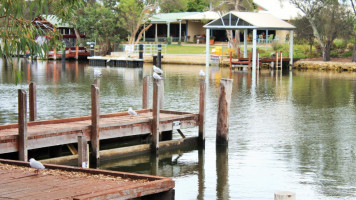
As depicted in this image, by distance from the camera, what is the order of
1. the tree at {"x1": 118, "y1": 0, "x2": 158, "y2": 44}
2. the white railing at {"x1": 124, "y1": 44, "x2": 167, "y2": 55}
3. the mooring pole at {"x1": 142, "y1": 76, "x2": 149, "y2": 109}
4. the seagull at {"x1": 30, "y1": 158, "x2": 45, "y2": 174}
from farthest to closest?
1. the tree at {"x1": 118, "y1": 0, "x2": 158, "y2": 44}
2. the white railing at {"x1": 124, "y1": 44, "x2": 167, "y2": 55}
3. the mooring pole at {"x1": 142, "y1": 76, "x2": 149, "y2": 109}
4. the seagull at {"x1": 30, "y1": 158, "x2": 45, "y2": 174}

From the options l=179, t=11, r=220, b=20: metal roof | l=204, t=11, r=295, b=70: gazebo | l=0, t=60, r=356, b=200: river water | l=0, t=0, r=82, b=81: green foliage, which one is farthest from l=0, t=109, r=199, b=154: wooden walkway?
l=179, t=11, r=220, b=20: metal roof

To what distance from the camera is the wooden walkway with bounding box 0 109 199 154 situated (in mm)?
14484

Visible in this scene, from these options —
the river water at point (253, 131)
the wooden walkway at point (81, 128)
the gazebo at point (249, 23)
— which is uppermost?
the gazebo at point (249, 23)

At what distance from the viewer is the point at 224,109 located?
18016 mm

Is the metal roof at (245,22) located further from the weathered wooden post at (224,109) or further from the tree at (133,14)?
the weathered wooden post at (224,109)

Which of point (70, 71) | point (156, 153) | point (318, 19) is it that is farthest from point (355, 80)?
point (156, 153)

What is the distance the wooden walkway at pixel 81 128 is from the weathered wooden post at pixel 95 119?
0.47 ft

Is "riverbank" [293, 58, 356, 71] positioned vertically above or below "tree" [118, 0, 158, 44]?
below

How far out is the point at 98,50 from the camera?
221 feet

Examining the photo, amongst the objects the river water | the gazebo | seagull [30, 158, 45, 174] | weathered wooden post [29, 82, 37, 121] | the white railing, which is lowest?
the river water

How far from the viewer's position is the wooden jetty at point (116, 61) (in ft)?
184

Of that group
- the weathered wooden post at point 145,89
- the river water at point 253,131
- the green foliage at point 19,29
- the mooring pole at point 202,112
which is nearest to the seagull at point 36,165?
the green foliage at point 19,29

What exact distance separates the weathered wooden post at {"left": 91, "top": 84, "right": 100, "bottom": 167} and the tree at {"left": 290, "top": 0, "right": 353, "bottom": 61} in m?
40.0

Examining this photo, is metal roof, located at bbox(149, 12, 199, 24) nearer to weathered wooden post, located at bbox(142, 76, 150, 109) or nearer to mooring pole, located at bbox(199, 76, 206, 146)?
weathered wooden post, located at bbox(142, 76, 150, 109)
